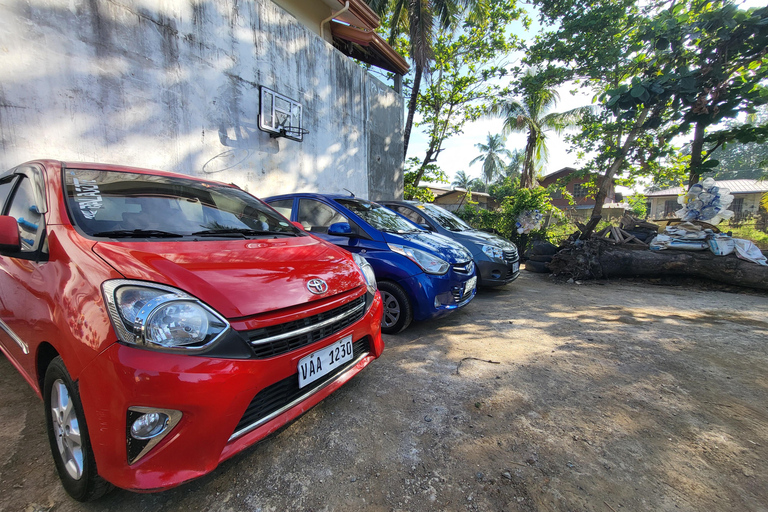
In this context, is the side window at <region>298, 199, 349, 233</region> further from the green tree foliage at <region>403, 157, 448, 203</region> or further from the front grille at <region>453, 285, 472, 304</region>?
the green tree foliage at <region>403, 157, 448, 203</region>

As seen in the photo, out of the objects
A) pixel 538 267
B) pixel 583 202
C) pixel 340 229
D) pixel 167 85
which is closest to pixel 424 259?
pixel 340 229

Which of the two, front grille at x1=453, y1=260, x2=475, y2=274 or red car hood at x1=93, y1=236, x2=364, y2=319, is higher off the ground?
red car hood at x1=93, y1=236, x2=364, y2=319

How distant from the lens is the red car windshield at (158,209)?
1634mm

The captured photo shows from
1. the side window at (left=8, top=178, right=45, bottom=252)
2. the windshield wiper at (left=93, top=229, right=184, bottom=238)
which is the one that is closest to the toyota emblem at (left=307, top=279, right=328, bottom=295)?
the windshield wiper at (left=93, top=229, right=184, bottom=238)

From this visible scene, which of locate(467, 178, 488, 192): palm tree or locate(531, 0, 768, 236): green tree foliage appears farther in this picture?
locate(467, 178, 488, 192): palm tree

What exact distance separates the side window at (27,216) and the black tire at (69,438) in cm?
70

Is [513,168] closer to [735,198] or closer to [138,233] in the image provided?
[735,198]

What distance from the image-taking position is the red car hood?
1.30m

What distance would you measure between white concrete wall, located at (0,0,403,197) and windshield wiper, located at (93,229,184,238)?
3.04 meters

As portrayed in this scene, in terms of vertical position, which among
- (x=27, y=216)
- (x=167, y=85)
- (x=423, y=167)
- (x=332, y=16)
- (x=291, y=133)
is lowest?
(x=27, y=216)

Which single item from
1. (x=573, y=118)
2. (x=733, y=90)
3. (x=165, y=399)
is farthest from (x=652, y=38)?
(x=573, y=118)

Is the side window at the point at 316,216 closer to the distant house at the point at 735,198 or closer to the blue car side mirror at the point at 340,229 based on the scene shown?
the blue car side mirror at the point at 340,229

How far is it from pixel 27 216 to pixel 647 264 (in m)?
8.37

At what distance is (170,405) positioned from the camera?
112 centimetres
